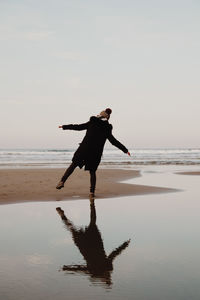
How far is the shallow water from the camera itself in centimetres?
289

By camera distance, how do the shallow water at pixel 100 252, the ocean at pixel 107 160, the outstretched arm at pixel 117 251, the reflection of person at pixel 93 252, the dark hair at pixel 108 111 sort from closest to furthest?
1. the shallow water at pixel 100 252
2. the reflection of person at pixel 93 252
3. the outstretched arm at pixel 117 251
4. the dark hair at pixel 108 111
5. the ocean at pixel 107 160

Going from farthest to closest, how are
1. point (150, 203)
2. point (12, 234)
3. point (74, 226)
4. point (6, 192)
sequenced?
point (6, 192) → point (150, 203) → point (74, 226) → point (12, 234)

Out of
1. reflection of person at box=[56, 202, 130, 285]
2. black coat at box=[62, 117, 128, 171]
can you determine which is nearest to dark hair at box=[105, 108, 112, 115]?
black coat at box=[62, 117, 128, 171]

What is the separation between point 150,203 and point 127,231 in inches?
103

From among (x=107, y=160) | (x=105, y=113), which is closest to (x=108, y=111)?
(x=105, y=113)

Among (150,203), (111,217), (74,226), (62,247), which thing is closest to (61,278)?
(62,247)

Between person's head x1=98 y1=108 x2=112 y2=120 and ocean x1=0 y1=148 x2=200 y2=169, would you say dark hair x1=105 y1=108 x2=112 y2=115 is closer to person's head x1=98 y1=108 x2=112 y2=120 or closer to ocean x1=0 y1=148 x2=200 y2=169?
person's head x1=98 y1=108 x2=112 y2=120

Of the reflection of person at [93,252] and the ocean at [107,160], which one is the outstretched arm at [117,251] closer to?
the reflection of person at [93,252]

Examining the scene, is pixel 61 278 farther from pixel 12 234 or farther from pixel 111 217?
pixel 111 217

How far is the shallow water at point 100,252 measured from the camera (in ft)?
9.48

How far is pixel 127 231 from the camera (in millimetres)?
5008

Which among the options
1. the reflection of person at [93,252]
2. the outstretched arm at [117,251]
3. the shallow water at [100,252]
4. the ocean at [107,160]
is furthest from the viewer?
the ocean at [107,160]

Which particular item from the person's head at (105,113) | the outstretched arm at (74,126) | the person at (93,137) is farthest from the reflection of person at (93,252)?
the person's head at (105,113)

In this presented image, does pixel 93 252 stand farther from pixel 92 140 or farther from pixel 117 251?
pixel 92 140
